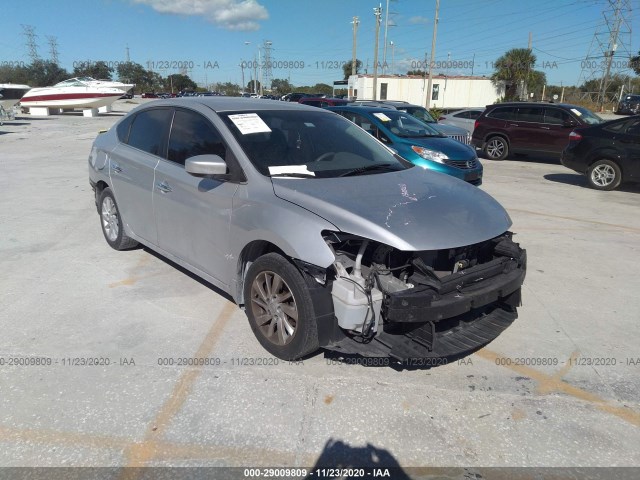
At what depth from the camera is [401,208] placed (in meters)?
3.05

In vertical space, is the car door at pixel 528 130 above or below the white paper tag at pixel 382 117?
below

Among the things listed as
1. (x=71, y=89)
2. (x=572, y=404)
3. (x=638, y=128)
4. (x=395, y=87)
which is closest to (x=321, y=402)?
(x=572, y=404)

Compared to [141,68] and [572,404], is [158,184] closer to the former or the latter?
[572,404]

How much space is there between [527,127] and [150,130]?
1179 cm

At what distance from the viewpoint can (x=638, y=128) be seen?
911 centimetres

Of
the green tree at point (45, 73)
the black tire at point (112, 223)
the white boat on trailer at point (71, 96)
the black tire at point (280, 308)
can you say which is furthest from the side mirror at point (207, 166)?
the green tree at point (45, 73)

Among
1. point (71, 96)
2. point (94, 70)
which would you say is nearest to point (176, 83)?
point (94, 70)

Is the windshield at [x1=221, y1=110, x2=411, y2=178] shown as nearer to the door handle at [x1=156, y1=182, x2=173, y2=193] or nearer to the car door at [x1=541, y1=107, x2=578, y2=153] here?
the door handle at [x1=156, y1=182, x2=173, y2=193]

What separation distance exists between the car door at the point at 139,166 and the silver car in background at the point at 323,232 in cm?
3

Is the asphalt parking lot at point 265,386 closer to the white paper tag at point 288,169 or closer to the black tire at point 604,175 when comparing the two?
the white paper tag at point 288,169

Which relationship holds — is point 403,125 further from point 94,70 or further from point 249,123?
point 94,70

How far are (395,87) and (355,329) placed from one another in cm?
5008

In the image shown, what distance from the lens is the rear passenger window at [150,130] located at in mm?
4297

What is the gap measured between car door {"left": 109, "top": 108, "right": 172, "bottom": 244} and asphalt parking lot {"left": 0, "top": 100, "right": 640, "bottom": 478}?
1.86 feet
